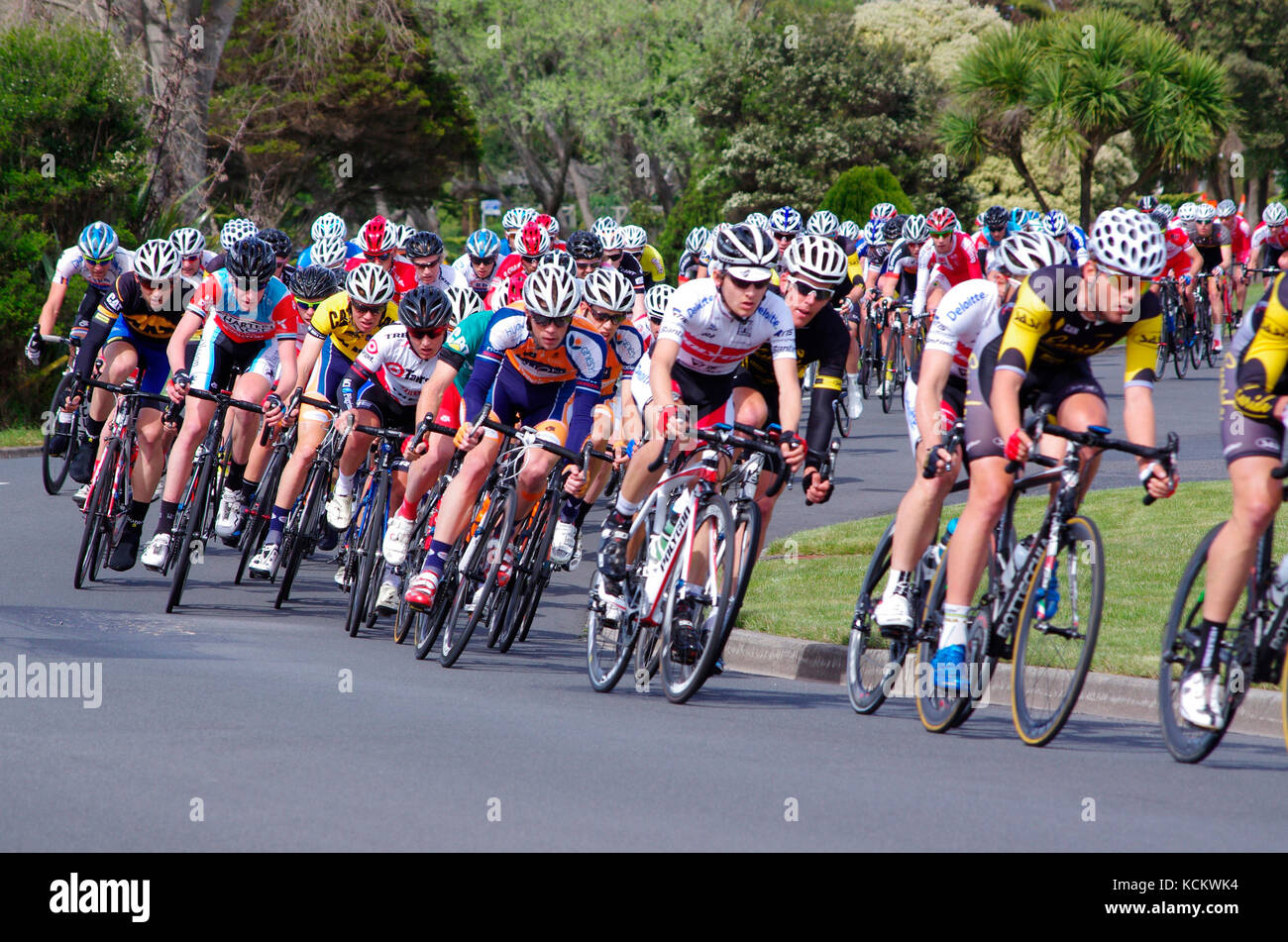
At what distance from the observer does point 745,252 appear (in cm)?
816

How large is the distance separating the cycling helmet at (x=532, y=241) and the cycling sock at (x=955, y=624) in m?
7.54

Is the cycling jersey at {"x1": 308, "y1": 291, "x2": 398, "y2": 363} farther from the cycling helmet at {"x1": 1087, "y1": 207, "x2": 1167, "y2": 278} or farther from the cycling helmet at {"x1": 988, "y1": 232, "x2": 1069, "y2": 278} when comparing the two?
the cycling helmet at {"x1": 1087, "y1": 207, "x2": 1167, "y2": 278}

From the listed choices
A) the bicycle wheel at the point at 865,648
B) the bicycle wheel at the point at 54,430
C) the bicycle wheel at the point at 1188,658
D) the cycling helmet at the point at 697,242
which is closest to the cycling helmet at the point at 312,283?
the bicycle wheel at the point at 54,430

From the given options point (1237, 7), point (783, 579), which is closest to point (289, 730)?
point (783, 579)

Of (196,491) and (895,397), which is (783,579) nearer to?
(196,491)

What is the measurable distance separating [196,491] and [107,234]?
165 inches

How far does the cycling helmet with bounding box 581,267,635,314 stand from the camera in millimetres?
9297

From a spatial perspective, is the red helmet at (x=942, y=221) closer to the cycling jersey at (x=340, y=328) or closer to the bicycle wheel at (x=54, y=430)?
the cycling jersey at (x=340, y=328)

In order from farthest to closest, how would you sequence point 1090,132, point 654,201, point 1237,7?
1. point 654,201
2. point 1237,7
3. point 1090,132

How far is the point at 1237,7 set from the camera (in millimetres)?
52969

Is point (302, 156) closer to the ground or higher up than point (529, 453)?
higher up

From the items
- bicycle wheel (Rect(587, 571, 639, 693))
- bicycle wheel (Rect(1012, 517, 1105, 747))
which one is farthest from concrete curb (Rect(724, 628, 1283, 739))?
bicycle wheel (Rect(587, 571, 639, 693))

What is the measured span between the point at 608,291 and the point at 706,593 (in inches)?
89.3
